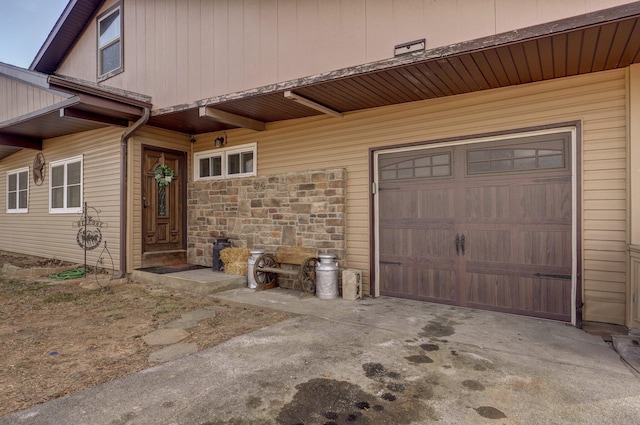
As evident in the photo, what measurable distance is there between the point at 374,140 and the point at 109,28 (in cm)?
700

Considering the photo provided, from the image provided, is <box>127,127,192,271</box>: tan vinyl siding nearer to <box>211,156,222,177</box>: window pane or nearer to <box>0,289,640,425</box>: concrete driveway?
<box>211,156,222,177</box>: window pane

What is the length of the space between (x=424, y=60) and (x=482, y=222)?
84.2 inches

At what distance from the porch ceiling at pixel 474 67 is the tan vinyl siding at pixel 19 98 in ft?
9.40

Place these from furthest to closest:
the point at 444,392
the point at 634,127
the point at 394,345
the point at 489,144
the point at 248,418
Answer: the point at 489,144
the point at 634,127
the point at 394,345
the point at 444,392
the point at 248,418

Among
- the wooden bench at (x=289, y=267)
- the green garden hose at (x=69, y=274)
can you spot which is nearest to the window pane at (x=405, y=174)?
the wooden bench at (x=289, y=267)

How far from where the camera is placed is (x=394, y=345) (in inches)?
133

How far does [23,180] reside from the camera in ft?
32.3

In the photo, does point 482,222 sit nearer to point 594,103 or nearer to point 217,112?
point 594,103

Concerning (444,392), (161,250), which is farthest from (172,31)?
(444,392)

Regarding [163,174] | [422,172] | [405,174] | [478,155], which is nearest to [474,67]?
[478,155]

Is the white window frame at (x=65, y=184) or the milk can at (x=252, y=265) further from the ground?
the white window frame at (x=65, y=184)

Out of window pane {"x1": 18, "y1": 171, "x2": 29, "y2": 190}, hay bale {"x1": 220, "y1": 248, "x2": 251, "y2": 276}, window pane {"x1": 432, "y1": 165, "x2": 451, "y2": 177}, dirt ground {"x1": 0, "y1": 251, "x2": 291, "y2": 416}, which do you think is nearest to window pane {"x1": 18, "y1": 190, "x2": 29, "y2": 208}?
window pane {"x1": 18, "y1": 171, "x2": 29, "y2": 190}

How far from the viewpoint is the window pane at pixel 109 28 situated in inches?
315

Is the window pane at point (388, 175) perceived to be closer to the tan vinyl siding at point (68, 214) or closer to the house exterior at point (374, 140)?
the house exterior at point (374, 140)
